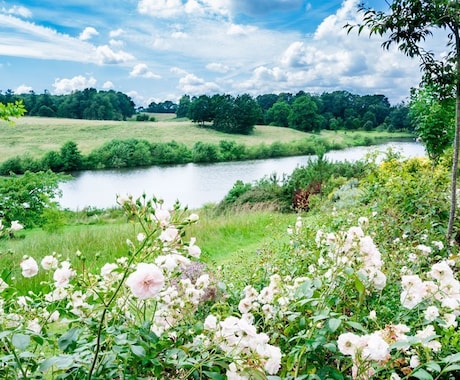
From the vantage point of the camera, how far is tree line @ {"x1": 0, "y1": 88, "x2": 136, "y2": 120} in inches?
726

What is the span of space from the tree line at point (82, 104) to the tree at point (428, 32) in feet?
58.2

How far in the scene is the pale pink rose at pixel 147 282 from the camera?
0.79 metres

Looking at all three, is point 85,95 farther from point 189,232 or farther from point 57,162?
point 189,232

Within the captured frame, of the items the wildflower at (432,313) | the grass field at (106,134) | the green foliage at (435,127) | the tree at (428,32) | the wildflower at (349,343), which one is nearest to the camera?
the wildflower at (349,343)

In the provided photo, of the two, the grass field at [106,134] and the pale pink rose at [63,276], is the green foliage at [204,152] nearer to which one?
the grass field at [106,134]

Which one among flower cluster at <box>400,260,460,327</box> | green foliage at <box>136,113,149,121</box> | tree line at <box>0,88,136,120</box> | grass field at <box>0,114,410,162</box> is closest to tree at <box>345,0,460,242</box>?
flower cluster at <box>400,260,460,327</box>

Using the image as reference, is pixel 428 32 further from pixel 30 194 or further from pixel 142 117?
pixel 142 117

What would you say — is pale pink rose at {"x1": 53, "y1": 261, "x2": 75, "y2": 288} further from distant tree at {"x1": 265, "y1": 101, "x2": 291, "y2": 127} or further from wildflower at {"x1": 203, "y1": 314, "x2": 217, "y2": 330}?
distant tree at {"x1": 265, "y1": 101, "x2": 291, "y2": 127}

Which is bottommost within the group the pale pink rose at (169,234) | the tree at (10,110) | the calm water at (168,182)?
the calm water at (168,182)

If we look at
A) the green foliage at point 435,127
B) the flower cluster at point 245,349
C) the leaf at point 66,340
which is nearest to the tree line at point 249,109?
the green foliage at point 435,127

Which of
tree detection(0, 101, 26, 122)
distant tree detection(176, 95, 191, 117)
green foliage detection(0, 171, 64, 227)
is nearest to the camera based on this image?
tree detection(0, 101, 26, 122)

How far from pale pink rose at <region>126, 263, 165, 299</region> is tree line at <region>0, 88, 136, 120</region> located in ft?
63.0

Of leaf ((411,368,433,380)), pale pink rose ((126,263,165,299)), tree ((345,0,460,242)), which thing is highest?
tree ((345,0,460,242))

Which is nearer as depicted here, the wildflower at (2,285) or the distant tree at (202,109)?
the wildflower at (2,285)
